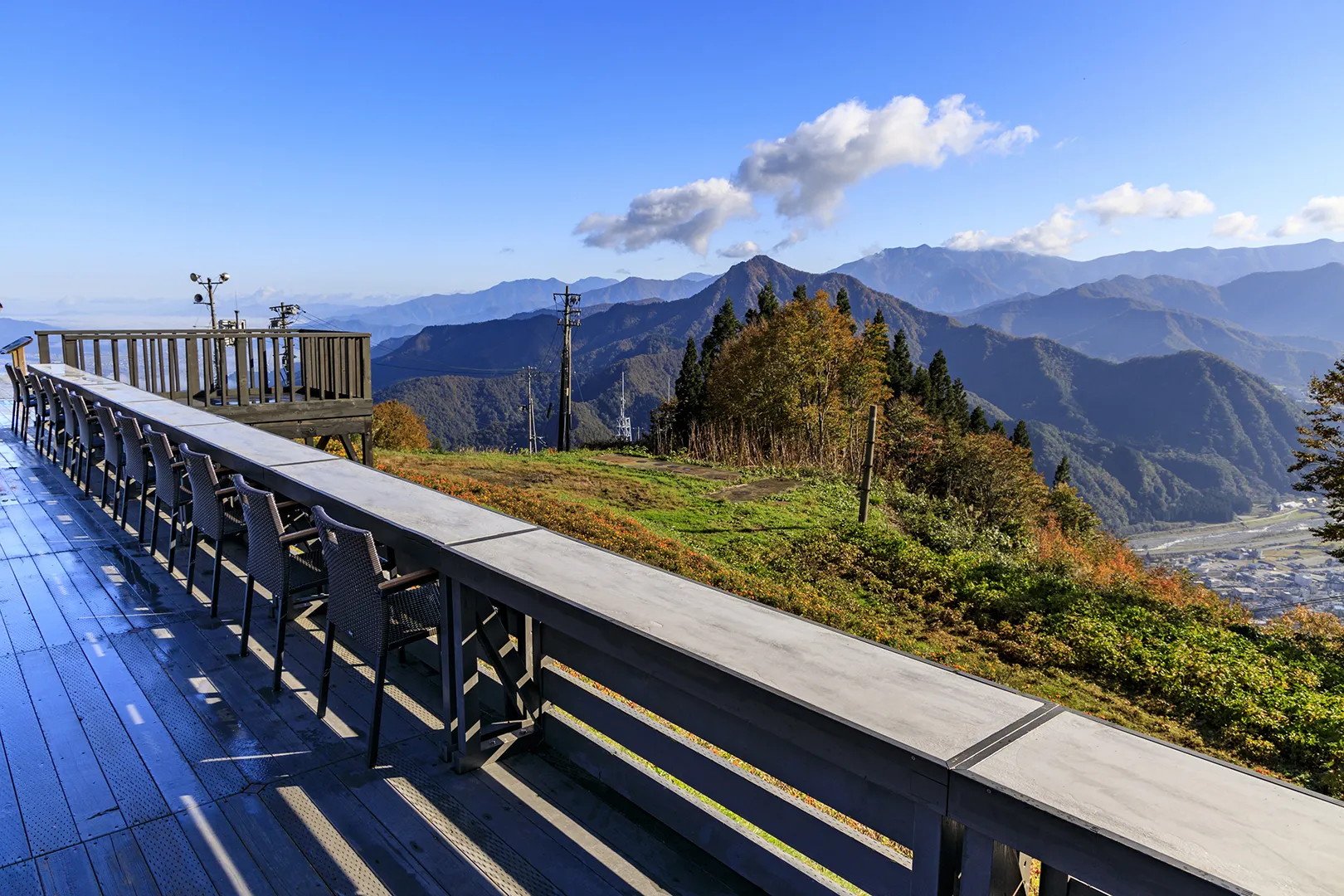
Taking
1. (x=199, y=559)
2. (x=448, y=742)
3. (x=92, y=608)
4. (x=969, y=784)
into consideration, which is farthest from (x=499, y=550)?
(x=199, y=559)

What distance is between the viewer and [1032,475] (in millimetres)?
22453

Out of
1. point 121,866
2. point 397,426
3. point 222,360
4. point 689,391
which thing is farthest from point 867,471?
point 397,426

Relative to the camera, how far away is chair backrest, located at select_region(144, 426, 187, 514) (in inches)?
152

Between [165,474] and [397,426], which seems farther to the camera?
[397,426]

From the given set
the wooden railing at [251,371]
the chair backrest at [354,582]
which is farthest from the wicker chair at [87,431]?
the chair backrest at [354,582]

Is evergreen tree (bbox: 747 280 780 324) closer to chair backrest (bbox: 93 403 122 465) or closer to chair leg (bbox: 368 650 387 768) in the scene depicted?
chair backrest (bbox: 93 403 122 465)

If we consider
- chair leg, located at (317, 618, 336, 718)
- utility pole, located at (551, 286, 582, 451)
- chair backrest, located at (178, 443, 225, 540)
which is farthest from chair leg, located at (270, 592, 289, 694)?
utility pole, located at (551, 286, 582, 451)

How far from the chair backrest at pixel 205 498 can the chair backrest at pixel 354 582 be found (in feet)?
3.95

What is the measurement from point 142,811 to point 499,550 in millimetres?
1183

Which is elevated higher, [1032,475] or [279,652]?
[279,652]

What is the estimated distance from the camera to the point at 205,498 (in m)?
3.34

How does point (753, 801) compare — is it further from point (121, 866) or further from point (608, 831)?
point (121, 866)

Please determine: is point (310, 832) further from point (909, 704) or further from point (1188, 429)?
point (1188, 429)

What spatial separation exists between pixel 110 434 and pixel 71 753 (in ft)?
10.9
